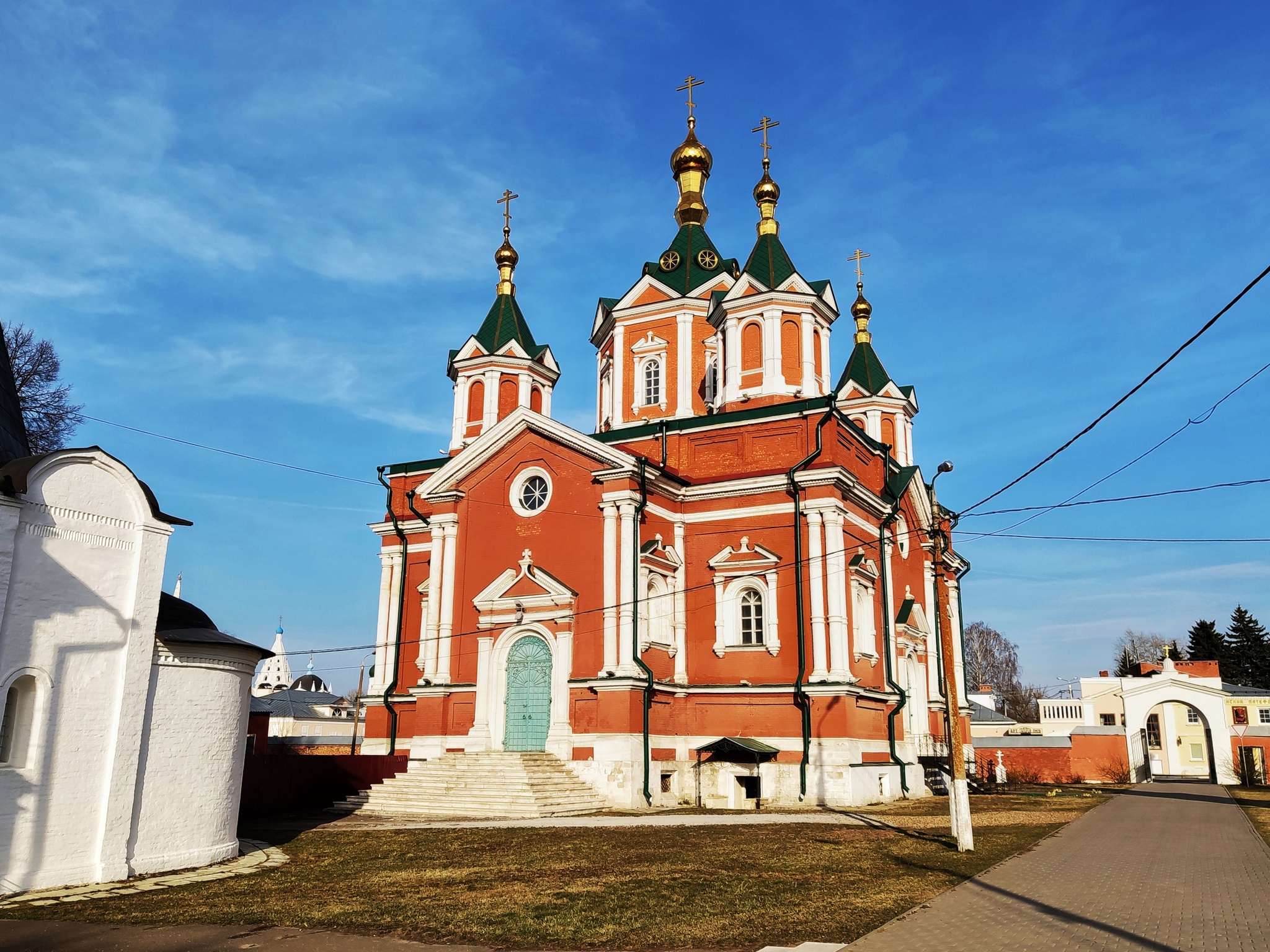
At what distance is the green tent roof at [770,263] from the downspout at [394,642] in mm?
11002

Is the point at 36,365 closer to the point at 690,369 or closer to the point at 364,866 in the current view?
the point at 690,369

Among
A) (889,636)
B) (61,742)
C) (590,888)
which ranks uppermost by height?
(889,636)

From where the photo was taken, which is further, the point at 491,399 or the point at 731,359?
the point at 491,399

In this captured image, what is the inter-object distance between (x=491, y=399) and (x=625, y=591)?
31.0ft

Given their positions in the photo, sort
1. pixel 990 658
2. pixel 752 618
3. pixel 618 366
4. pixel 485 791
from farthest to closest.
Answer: pixel 990 658, pixel 618 366, pixel 752 618, pixel 485 791

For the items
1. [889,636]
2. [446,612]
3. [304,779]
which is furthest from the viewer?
[889,636]

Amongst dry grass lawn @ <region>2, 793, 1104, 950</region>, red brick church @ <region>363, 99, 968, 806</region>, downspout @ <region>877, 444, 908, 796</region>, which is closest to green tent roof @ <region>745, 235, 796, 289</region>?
red brick church @ <region>363, 99, 968, 806</region>

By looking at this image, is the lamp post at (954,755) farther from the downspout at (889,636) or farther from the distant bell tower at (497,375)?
the distant bell tower at (497,375)

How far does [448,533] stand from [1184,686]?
99.4 ft

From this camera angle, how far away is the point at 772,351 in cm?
2427

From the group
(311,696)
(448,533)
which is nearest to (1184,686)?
(448,533)

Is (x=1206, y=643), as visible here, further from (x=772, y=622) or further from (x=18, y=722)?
(x=18, y=722)

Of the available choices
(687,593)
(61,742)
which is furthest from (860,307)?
(61,742)

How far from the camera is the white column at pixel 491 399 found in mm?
27906
